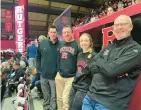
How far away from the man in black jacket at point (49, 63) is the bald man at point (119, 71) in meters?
1.40

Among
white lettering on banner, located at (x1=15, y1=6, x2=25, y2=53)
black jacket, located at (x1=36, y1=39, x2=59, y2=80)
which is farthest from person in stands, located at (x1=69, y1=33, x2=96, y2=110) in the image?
white lettering on banner, located at (x1=15, y1=6, x2=25, y2=53)

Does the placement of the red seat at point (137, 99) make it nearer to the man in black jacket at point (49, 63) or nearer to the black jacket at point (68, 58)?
the black jacket at point (68, 58)

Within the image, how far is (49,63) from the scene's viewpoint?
3033 millimetres

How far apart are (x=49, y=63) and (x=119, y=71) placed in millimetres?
1627

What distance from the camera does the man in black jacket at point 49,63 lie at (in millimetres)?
3010

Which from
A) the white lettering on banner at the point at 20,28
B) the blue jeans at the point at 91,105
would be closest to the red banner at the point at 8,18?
the white lettering on banner at the point at 20,28

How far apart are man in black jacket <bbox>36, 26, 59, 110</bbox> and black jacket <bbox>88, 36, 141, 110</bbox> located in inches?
55.4

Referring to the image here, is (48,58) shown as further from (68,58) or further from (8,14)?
(8,14)

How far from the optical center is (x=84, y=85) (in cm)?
217

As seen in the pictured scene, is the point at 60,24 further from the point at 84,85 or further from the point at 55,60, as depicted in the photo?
the point at 84,85

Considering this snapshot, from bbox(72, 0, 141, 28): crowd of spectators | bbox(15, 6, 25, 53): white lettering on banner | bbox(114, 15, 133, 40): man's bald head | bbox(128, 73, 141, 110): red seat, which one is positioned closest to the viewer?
bbox(114, 15, 133, 40): man's bald head

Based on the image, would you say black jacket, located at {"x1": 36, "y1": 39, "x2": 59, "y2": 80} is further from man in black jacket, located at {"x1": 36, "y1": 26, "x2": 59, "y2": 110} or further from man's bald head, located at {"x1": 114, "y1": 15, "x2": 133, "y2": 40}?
man's bald head, located at {"x1": 114, "y1": 15, "x2": 133, "y2": 40}

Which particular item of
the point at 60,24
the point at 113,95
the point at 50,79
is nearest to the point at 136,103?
the point at 113,95

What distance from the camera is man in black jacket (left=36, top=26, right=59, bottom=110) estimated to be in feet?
9.87
